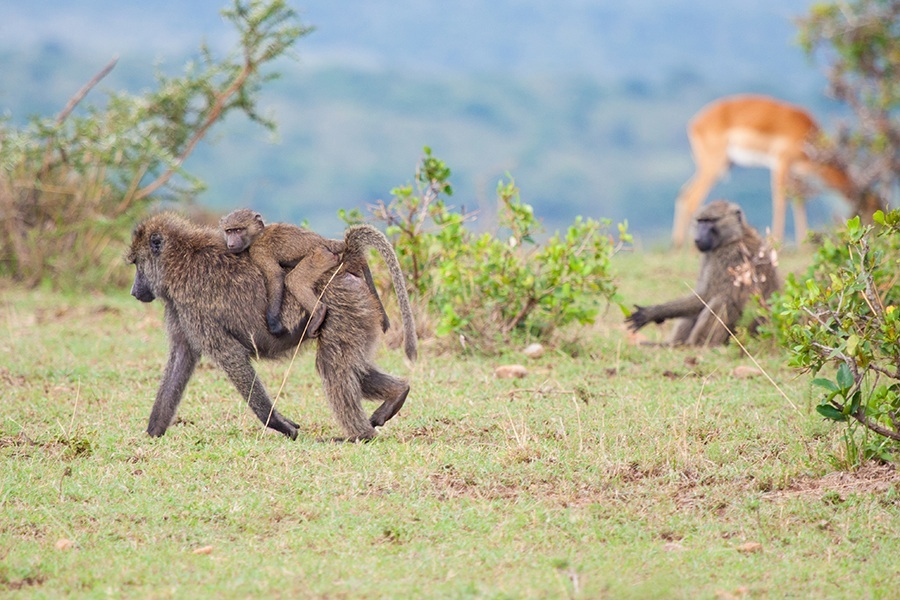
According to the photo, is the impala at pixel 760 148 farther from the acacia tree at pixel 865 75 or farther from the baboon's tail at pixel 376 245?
the baboon's tail at pixel 376 245

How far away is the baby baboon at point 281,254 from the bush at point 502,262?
1.99m

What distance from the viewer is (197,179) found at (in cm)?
1062

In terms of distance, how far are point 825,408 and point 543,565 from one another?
57.9 inches

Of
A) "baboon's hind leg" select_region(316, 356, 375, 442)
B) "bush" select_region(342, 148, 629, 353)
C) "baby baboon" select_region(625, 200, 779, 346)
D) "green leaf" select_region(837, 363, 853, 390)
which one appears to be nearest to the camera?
"green leaf" select_region(837, 363, 853, 390)

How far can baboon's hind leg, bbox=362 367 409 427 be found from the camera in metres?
5.39

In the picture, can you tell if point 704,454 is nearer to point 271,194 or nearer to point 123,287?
point 123,287

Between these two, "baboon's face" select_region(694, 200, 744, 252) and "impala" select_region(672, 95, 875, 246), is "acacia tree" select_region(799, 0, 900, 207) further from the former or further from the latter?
"baboon's face" select_region(694, 200, 744, 252)

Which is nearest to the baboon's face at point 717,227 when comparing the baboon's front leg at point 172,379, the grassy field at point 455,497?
the grassy field at point 455,497

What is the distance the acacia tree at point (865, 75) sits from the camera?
13.7 m

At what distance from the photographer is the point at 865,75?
46.7 ft

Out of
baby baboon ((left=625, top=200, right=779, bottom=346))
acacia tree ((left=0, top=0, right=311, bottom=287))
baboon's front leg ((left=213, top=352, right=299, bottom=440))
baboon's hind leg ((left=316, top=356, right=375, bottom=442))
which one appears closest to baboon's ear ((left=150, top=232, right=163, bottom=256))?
baboon's front leg ((left=213, top=352, right=299, bottom=440))

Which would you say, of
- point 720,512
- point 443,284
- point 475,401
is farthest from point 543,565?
point 443,284

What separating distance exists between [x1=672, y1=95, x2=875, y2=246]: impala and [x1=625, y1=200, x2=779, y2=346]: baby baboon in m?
6.03

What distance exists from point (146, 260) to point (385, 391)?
4.54 ft
